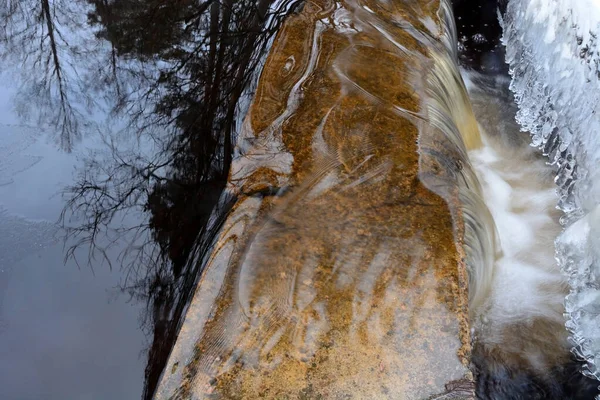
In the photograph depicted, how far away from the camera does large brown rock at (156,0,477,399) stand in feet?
7.73

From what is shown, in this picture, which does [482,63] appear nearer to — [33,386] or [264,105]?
[264,105]

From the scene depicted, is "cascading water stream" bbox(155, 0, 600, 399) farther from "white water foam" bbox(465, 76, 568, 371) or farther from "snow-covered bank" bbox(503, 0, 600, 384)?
"snow-covered bank" bbox(503, 0, 600, 384)

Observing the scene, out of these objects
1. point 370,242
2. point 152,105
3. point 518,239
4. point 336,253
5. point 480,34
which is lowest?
point 518,239

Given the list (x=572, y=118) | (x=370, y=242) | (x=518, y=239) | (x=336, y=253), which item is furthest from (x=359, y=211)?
(x=572, y=118)

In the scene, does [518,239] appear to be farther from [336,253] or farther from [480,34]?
[480,34]

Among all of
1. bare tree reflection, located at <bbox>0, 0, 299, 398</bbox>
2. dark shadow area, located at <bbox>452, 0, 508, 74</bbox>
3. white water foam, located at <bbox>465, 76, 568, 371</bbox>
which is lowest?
white water foam, located at <bbox>465, 76, 568, 371</bbox>

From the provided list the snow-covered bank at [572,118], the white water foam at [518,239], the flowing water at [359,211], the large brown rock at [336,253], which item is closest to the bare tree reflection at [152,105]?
the flowing water at [359,211]

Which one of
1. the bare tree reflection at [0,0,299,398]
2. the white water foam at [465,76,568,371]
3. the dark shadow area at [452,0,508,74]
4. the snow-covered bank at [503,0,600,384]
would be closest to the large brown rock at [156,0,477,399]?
the bare tree reflection at [0,0,299,398]

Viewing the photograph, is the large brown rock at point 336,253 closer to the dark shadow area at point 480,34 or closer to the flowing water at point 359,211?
the flowing water at point 359,211

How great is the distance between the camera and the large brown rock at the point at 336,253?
2.36 metres

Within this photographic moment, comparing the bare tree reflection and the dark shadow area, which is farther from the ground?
the bare tree reflection

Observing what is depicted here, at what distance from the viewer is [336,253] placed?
2.80 m

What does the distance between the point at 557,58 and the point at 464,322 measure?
10.9ft

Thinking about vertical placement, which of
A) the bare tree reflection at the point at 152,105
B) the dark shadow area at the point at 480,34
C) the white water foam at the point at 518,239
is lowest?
the white water foam at the point at 518,239
